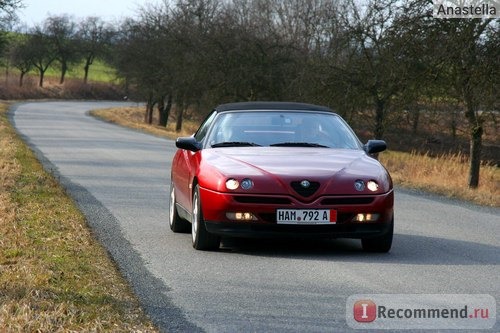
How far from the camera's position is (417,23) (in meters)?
21.9

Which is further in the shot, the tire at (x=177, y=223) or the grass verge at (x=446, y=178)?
the grass verge at (x=446, y=178)

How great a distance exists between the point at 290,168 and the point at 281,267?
1.08 metres

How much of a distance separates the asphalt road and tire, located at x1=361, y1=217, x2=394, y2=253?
11 centimetres

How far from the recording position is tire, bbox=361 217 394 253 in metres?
8.93

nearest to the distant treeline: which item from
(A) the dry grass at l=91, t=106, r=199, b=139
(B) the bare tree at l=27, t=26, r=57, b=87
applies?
(A) the dry grass at l=91, t=106, r=199, b=139

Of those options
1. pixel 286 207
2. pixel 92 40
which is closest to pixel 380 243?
pixel 286 207

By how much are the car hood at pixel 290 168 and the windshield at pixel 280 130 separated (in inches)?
13.3

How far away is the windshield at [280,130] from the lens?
9.85m

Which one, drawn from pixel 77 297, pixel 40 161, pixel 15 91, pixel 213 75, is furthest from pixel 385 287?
pixel 15 91

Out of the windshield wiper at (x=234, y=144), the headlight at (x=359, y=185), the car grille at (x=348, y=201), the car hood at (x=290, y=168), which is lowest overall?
the car grille at (x=348, y=201)

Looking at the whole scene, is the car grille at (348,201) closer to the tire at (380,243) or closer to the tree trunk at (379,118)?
the tire at (380,243)

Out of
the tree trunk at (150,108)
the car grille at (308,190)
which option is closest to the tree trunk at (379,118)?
the car grille at (308,190)

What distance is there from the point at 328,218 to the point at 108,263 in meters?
2.05

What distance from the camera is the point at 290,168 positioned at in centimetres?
872
